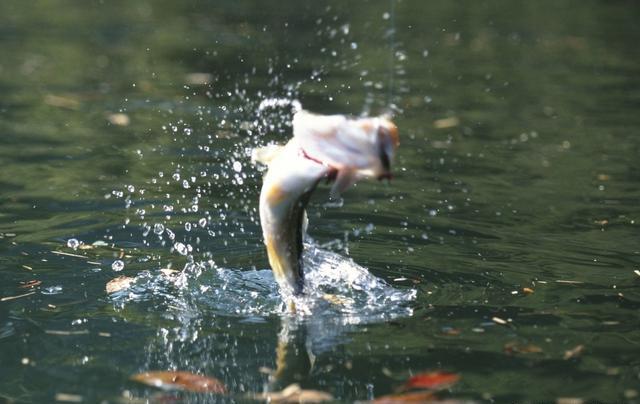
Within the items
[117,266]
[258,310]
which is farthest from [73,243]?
[258,310]

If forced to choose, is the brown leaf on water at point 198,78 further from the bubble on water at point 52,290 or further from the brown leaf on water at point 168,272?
the bubble on water at point 52,290

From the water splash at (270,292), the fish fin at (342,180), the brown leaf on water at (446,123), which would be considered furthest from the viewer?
the brown leaf on water at (446,123)

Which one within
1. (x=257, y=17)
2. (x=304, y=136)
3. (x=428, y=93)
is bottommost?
(x=304, y=136)

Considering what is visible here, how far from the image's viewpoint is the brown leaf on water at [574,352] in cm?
475

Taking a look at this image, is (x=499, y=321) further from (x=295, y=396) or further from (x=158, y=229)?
(x=158, y=229)

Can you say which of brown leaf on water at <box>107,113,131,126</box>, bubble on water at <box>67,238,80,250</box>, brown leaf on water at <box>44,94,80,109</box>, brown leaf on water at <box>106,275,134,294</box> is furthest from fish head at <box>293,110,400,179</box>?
brown leaf on water at <box>44,94,80,109</box>

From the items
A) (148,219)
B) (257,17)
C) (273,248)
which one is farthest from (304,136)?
(257,17)

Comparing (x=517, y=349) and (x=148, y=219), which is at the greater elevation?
(x=148, y=219)

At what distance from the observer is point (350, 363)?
4621mm

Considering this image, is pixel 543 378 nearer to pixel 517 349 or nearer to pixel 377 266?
pixel 517 349

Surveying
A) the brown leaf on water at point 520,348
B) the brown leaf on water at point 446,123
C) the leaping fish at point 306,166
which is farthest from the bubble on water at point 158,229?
the brown leaf on water at point 446,123

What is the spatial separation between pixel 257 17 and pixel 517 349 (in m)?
12.8

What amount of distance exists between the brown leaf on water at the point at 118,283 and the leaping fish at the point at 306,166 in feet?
3.53

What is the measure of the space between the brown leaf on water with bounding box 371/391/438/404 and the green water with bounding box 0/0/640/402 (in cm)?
9
